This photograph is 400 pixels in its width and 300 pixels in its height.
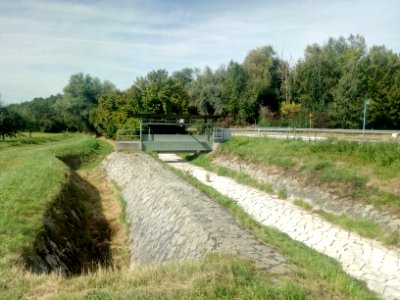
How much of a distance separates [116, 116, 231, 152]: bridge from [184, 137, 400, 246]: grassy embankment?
7.16m

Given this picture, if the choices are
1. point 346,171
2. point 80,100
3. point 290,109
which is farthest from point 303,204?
point 80,100

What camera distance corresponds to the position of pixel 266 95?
197 ft

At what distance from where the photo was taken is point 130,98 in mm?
47719

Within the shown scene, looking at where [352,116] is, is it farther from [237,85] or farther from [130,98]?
[130,98]

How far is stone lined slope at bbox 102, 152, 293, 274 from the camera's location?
8109 mm

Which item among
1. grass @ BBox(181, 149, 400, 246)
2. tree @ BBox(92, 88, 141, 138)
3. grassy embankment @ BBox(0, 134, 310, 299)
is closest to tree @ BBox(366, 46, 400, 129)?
tree @ BBox(92, 88, 141, 138)

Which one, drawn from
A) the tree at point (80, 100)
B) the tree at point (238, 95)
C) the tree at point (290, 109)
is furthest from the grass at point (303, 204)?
the tree at point (80, 100)

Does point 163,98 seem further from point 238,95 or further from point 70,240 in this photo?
point 70,240

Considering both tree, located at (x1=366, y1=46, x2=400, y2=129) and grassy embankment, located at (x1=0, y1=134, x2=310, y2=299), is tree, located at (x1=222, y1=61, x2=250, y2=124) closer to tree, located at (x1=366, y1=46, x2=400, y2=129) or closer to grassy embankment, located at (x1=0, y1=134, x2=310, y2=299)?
tree, located at (x1=366, y1=46, x2=400, y2=129)

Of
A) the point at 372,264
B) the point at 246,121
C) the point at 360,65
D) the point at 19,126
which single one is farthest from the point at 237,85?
the point at 372,264

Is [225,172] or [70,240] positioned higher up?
[225,172]

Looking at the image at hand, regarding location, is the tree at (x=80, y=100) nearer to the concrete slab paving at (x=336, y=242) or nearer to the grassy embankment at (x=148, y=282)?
the concrete slab paving at (x=336, y=242)

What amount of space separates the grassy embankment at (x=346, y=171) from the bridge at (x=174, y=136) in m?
7.16

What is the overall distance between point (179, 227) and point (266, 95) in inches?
2040
